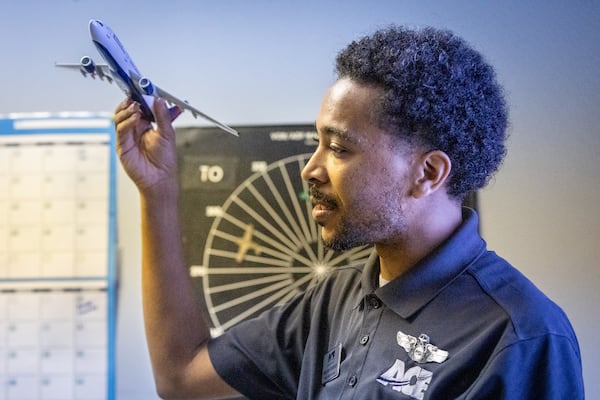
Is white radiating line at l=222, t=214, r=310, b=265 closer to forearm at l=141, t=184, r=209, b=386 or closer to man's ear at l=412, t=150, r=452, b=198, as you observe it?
forearm at l=141, t=184, r=209, b=386

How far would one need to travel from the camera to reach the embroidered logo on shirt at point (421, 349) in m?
0.90

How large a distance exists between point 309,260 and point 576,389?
68 cm

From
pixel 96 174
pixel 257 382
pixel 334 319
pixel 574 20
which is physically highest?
pixel 574 20

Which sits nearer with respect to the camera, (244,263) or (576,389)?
(576,389)

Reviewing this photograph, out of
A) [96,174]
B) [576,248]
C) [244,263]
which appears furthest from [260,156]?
[576,248]

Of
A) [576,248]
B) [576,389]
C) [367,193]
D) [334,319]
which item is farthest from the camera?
[576,248]

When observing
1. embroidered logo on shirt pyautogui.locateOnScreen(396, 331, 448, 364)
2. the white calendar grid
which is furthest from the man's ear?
the white calendar grid

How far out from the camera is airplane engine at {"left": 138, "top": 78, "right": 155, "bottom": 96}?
1091 millimetres

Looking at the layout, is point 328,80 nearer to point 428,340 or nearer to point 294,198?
point 294,198

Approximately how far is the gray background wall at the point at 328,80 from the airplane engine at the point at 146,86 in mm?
362

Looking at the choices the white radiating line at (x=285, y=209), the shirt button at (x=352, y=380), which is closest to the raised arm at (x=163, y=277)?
the white radiating line at (x=285, y=209)

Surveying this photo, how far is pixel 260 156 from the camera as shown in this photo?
4.81 ft

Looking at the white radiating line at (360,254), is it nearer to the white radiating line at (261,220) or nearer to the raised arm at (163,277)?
the white radiating line at (261,220)

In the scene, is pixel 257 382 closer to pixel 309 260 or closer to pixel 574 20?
pixel 309 260
